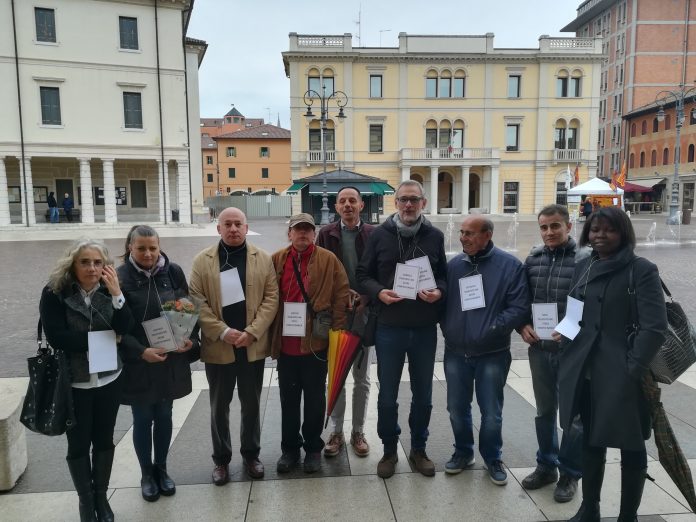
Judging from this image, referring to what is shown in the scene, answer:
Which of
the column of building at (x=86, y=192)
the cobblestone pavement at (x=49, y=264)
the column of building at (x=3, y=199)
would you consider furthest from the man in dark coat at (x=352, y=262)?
the column of building at (x=3, y=199)

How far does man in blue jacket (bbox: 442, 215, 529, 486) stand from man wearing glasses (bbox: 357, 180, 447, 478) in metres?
0.17

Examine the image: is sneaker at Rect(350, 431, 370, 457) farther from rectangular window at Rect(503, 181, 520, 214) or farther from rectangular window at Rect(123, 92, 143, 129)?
rectangular window at Rect(503, 181, 520, 214)

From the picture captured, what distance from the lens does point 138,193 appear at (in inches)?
1340

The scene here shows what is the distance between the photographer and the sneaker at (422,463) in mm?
3902

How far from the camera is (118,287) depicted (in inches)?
128

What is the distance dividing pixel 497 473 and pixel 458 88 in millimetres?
46156

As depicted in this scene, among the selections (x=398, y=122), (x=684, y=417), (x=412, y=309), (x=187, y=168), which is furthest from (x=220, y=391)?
(x=398, y=122)

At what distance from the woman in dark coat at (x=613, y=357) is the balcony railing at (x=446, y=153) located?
43.0m

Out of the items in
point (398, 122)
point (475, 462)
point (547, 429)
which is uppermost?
point (398, 122)

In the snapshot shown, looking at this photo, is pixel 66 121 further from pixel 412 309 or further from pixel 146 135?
pixel 412 309

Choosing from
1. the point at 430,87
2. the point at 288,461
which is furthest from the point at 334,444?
the point at 430,87

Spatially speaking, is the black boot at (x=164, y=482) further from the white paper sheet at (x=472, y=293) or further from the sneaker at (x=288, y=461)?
the white paper sheet at (x=472, y=293)

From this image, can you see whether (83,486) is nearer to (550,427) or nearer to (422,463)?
(422,463)

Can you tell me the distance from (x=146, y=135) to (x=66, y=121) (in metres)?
4.35
